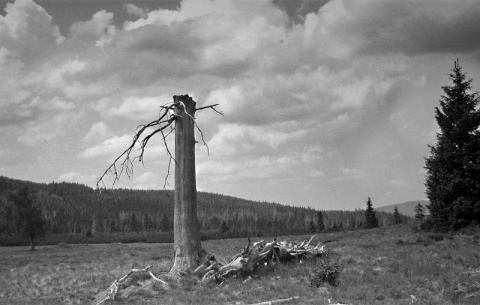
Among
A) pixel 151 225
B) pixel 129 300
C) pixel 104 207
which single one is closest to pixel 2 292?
pixel 129 300

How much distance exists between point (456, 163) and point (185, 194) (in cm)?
2383

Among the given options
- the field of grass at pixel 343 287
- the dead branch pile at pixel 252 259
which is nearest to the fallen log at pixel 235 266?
the dead branch pile at pixel 252 259

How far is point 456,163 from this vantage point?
30781 millimetres

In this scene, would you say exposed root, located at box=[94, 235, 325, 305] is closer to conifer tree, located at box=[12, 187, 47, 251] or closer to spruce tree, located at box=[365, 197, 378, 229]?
conifer tree, located at box=[12, 187, 47, 251]

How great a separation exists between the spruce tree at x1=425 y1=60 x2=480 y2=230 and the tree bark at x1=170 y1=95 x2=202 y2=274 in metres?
22.1

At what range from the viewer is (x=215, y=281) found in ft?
46.5

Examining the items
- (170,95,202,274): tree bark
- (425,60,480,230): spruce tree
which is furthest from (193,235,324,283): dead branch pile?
(425,60,480,230): spruce tree

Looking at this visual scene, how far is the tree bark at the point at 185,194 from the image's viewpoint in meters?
14.9

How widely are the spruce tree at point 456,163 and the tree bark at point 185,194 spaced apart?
871 inches

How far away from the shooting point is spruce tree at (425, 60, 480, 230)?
1170 inches

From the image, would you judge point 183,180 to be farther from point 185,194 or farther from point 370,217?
point 370,217

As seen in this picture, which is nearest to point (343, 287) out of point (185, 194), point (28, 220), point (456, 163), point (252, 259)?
point (252, 259)

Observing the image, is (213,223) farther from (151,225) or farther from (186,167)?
(186,167)

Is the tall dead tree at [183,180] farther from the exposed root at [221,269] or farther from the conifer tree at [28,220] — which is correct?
the conifer tree at [28,220]
